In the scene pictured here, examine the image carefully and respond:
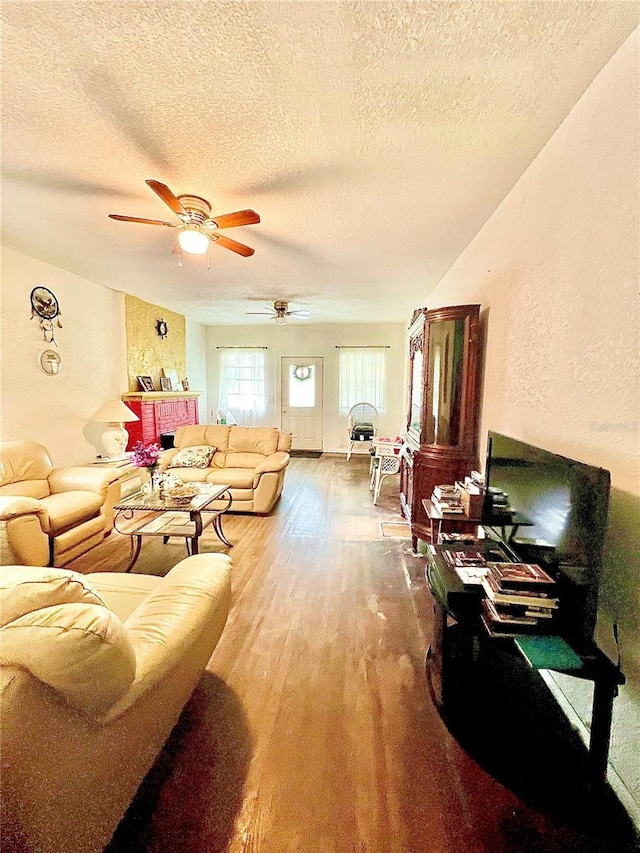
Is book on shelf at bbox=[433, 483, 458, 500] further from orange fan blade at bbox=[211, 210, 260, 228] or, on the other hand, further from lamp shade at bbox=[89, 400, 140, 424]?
lamp shade at bbox=[89, 400, 140, 424]

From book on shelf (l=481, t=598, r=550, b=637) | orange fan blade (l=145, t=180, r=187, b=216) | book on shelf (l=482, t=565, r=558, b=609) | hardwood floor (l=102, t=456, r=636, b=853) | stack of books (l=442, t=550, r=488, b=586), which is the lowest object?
hardwood floor (l=102, t=456, r=636, b=853)

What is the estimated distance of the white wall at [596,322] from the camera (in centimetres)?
115

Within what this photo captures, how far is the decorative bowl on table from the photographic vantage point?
111 inches

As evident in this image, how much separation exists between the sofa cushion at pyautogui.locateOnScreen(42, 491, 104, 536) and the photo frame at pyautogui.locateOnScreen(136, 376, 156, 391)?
236 centimetres

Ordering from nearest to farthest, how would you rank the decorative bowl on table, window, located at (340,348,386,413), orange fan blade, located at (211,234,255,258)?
orange fan blade, located at (211,234,255,258), the decorative bowl on table, window, located at (340,348,386,413)

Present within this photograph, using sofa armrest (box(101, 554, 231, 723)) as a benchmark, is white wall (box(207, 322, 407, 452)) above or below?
above

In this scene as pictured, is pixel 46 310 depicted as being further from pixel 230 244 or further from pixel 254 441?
pixel 254 441

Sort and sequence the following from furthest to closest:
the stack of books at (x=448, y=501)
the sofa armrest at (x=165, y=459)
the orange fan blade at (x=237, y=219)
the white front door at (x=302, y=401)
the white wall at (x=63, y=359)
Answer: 1. the white front door at (x=302, y=401)
2. the sofa armrest at (x=165, y=459)
3. the white wall at (x=63, y=359)
4. the stack of books at (x=448, y=501)
5. the orange fan blade at (x=237, y=219)

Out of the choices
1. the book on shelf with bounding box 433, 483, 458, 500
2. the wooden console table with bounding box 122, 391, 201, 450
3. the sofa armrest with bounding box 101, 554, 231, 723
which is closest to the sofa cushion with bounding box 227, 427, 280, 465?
the wooden console table with bounding box 122, 391, 201, 450

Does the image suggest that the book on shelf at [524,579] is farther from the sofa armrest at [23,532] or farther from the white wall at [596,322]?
the sofa armrest at [23,532]

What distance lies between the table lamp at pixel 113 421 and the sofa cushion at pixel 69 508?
3.88 ft

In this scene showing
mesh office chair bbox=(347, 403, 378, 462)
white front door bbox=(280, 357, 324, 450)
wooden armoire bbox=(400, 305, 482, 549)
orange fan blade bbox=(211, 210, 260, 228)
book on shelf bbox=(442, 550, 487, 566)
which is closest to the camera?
book on shelf bbox=(442, 550, 487, 566)

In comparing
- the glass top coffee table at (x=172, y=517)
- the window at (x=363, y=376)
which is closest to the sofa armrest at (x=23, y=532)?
the glass top coffee table at (x=172, y=517)

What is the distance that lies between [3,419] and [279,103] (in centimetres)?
358
